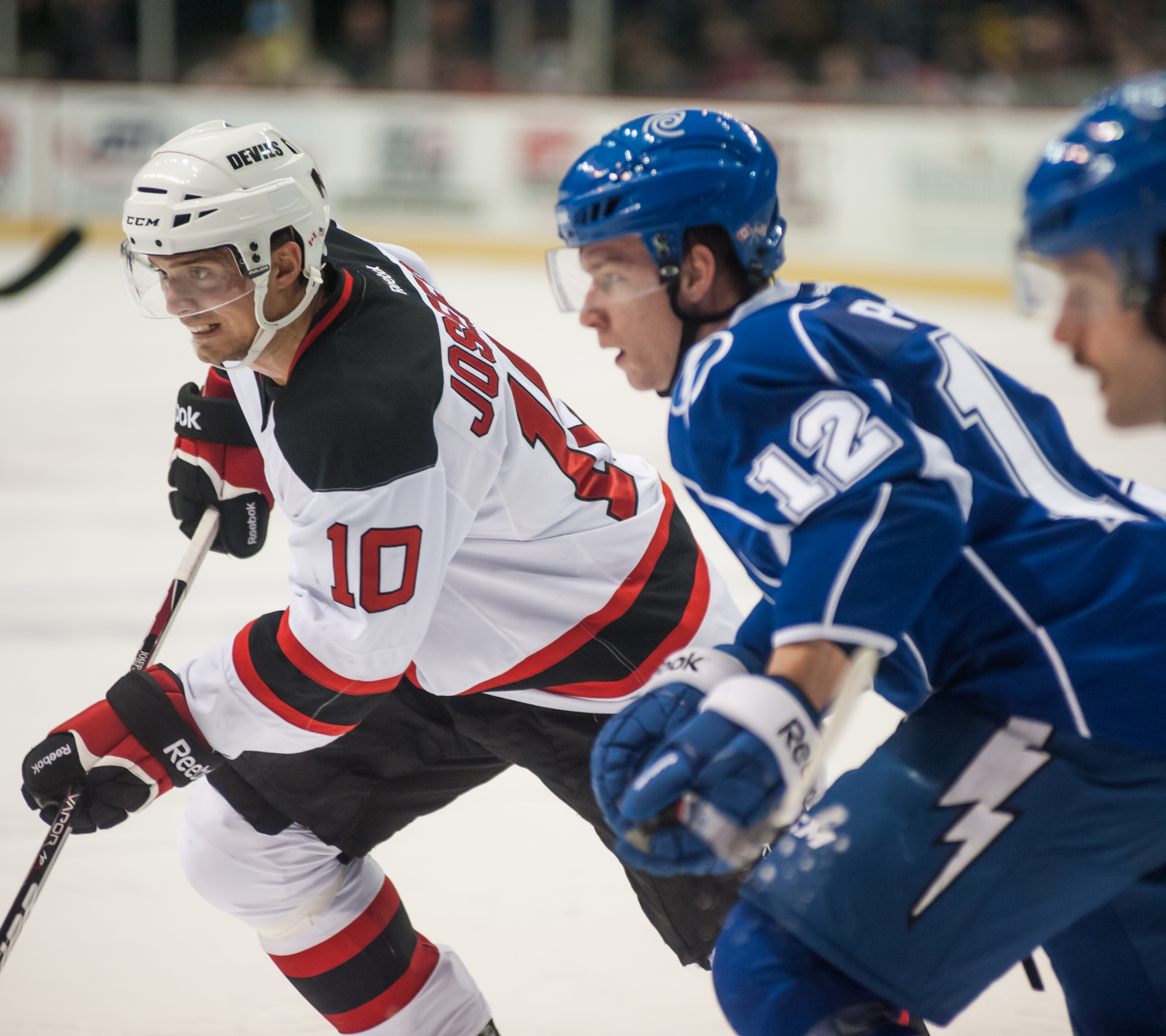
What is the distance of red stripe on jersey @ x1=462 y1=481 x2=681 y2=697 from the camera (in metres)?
2.09

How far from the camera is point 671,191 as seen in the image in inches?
63.5

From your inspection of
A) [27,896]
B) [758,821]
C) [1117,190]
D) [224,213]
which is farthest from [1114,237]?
[27,896]

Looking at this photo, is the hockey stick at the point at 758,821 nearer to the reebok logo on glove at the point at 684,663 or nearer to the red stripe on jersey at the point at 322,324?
the reebok logo on glove at the point at 684,663

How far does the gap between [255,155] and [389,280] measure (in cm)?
25

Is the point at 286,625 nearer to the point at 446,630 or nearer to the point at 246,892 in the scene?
the point at 446,630

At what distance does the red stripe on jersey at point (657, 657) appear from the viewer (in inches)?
83.4

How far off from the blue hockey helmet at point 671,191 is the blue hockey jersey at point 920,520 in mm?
207

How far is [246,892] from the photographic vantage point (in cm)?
207

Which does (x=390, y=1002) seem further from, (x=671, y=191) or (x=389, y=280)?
(x=671, y=191)

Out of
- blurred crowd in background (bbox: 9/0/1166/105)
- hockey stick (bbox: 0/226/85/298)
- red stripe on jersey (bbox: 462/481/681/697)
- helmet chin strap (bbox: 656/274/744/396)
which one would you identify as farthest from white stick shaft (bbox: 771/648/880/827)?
blurred crowd in background (bbox: 9/0/1166/105)

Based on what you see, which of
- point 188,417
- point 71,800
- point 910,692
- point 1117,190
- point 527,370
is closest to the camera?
point 1117,190

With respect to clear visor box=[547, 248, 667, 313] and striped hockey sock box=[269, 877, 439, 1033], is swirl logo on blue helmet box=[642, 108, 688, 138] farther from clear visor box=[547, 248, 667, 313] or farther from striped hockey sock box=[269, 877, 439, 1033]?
striped hockey sock box=[269, 877, 439, 1033]

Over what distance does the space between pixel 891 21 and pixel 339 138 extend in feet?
13.9

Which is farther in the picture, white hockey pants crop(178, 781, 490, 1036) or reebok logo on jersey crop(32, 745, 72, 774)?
white hockey pants crop(178, 781, 490, 1036)
